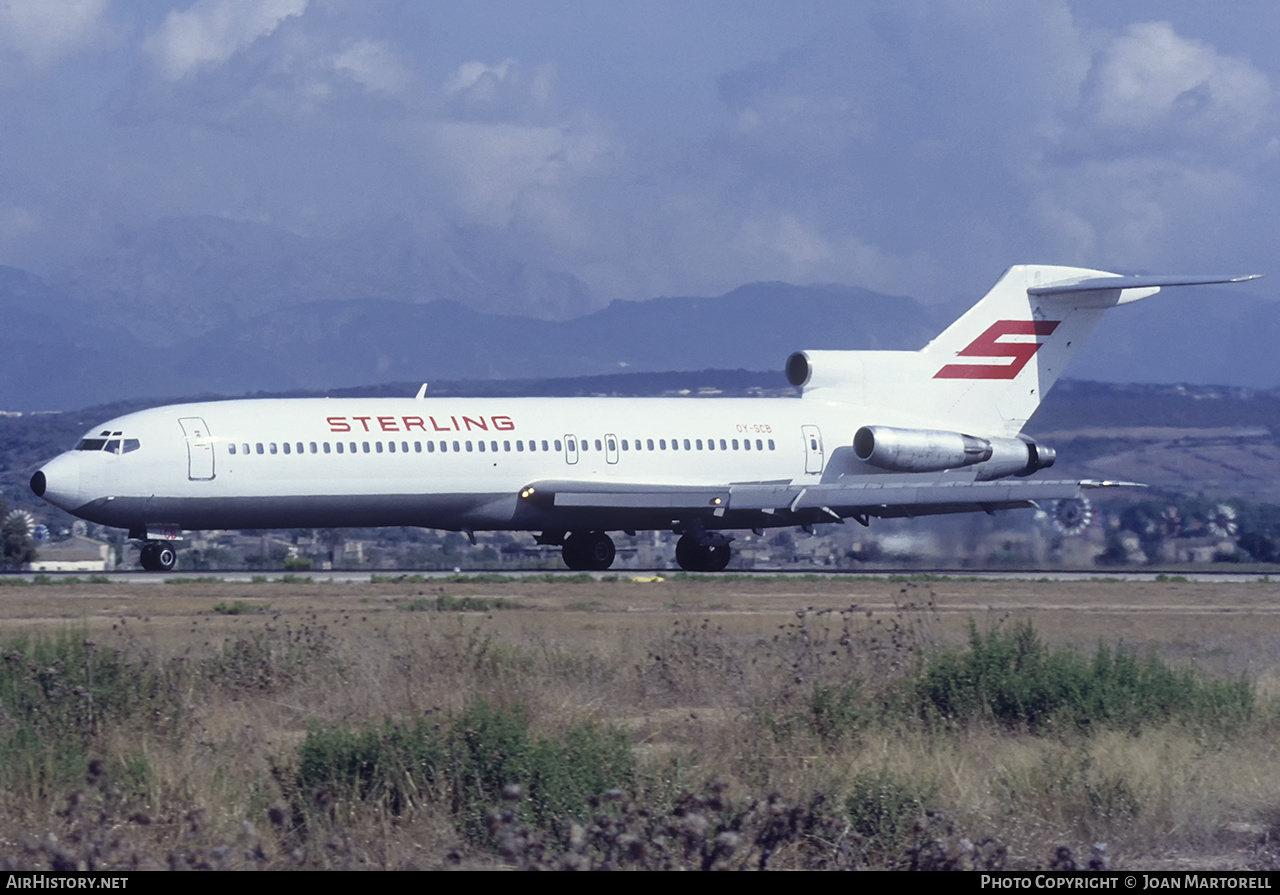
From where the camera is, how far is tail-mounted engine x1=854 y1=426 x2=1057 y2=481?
4175 cm

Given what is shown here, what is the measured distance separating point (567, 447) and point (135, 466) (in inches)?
386

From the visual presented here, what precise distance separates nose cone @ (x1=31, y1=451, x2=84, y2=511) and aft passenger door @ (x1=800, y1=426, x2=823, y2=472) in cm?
1717

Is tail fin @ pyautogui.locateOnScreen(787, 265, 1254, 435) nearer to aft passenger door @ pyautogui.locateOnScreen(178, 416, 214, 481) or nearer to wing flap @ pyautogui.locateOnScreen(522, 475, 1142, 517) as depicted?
wing flap @ pyautogui.locateOnScreen(522, 475, 1142, 517)

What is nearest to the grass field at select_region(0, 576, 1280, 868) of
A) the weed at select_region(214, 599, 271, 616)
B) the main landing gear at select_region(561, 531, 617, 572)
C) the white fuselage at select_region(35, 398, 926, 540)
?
the weed at select_region(214, 599, 271, 616)

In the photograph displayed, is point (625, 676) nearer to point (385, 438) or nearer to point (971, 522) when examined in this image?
point (385, 438)

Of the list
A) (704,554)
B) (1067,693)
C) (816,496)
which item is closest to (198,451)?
(704,554)

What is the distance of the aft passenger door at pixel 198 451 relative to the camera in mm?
35625

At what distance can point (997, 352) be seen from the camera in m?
44.6

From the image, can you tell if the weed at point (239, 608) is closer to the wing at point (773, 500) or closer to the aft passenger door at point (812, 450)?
the wing at point (773, 500)

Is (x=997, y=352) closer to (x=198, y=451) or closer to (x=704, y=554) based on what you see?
(x=704, y=554)

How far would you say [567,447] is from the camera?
39.7 metres

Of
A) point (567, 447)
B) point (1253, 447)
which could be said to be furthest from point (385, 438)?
point (1253, 447)

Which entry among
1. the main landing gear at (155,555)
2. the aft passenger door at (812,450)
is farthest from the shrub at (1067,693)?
→ the aft passenger door at (812,450)
